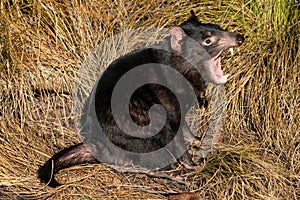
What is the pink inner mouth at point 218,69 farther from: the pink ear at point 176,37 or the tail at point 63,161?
the tail at point 63,161

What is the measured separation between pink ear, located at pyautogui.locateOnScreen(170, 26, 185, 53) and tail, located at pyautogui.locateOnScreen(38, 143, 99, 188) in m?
0.85

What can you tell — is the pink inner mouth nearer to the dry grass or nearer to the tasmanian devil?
the tasmanian devil

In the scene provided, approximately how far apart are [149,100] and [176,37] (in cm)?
44

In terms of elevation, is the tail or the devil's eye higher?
the devil's eye

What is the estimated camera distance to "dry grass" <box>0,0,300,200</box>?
12.4 ft

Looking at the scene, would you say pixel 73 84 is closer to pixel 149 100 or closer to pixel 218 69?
pixel 149 100

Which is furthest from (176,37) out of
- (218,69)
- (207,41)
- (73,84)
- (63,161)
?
(63,161)

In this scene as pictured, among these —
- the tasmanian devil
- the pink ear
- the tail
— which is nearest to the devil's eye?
the tasmanian devil

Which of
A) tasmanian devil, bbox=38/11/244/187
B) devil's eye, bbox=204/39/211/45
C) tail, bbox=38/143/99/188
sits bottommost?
tail, bbox=38/143/99/188

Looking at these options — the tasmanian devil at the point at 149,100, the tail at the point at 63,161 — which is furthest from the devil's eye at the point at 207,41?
the tail at the point at 63,161

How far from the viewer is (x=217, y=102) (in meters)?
4.28

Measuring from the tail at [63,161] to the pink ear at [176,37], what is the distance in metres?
0.85

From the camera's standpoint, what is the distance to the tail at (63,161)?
145 inches

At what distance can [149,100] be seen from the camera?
3.84 metres
